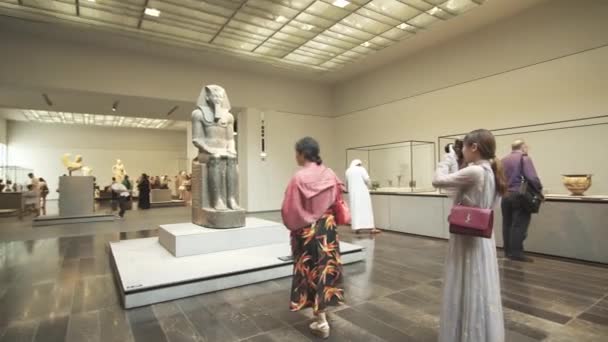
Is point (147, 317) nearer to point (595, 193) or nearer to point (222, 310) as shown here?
point (222, 310)

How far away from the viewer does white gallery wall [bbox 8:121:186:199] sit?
A: 18297 mm

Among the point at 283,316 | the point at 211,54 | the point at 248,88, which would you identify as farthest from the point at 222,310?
the point at 248,88

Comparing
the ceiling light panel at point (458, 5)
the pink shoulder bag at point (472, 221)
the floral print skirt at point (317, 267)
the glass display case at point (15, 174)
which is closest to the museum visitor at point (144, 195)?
the glass display case at point (15, 174)

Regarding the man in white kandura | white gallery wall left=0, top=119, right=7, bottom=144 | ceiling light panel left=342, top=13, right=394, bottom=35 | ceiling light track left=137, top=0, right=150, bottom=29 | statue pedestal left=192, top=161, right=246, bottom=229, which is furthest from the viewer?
white gallery wall left=0, top=119, right=7, bottom=144

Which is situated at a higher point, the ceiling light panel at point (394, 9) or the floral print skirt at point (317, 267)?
the ceiling light panel at point (394, 9)

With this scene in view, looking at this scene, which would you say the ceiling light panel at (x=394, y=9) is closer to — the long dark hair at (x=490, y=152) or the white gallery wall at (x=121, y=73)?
the white gallery wall at (x=121, y=73)

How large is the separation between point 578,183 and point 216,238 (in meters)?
5.44

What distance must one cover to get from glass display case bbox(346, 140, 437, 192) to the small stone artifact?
9.87ft

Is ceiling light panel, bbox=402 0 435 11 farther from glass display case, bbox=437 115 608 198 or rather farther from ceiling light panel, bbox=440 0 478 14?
glass display case, bbox=437 115 608 198

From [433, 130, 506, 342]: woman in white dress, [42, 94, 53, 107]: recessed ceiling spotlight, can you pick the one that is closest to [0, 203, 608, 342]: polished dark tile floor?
[433, 130, 506, 342]: woman in white dress

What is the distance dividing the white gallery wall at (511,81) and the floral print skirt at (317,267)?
5.38 metres

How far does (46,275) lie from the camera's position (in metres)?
4.04

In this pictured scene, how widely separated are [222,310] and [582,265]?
15.3ft

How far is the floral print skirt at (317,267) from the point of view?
7.87ft
